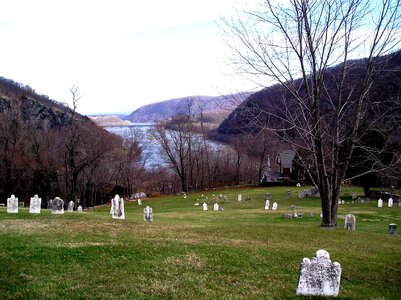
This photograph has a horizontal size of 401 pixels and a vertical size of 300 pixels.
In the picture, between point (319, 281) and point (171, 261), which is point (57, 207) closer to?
point (171, 261)

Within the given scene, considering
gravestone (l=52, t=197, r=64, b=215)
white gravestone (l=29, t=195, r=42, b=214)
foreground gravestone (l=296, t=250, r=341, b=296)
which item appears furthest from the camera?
white gravestone (l=29, t=195, r=42, b=214)

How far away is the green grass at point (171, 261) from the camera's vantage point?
7.32 metres

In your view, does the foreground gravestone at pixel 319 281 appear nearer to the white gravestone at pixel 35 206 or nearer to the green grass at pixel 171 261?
the green grass at pixel 171 261

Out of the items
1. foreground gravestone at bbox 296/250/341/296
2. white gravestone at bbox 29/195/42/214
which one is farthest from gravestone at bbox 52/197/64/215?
foreground gravestone at bbox 296/250/341/296

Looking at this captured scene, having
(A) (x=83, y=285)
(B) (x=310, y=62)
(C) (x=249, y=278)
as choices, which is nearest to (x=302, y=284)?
(C) (x=249, y=278)

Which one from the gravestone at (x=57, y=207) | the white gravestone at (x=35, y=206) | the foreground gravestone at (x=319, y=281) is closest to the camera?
the foreground gravestone at (x=319, y=281)

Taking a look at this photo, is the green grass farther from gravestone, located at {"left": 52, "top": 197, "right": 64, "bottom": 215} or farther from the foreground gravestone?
gravestone, located at {"left": 52, "top": 197, "right": 64, "bottom": 215}

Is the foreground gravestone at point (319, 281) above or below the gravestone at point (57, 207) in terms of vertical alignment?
below

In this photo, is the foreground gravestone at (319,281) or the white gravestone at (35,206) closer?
the foreground gravestone at (319,281)

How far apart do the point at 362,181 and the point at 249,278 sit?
113ft

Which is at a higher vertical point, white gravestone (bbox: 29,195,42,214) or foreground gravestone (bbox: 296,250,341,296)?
white gravestone (bbox: 29,195,42,214)

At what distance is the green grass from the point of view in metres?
7.32

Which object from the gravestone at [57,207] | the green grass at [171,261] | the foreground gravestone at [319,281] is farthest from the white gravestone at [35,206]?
the foreground gravestone at [319,281]

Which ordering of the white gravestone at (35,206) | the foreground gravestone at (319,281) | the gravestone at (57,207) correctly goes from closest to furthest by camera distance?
the foreground gravestone at (319,281) < the gravestone at (57,207) < the white gravestone at (35,206)
